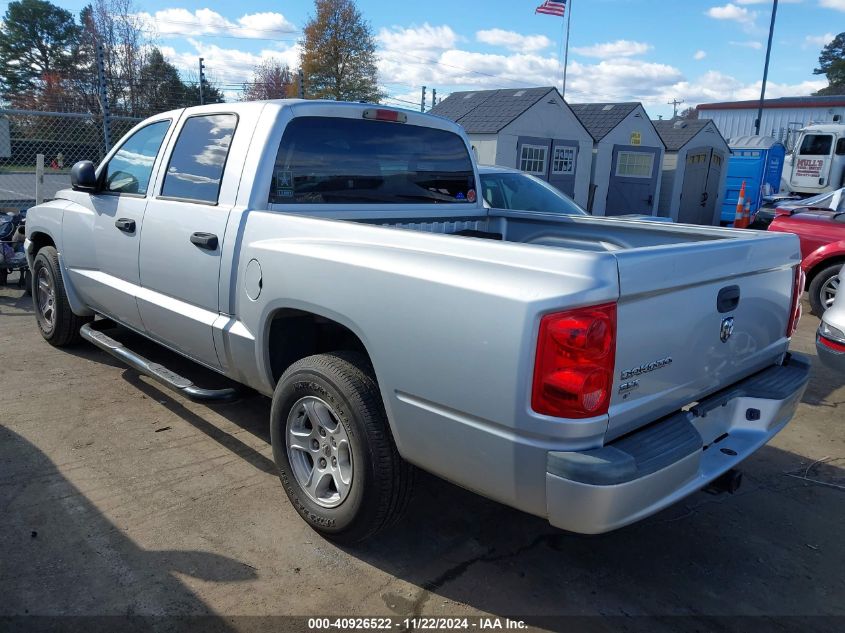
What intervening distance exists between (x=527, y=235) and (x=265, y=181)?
6.33 feet

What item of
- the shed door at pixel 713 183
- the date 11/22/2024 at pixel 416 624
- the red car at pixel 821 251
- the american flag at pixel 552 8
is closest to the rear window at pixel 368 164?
the date 11/22/2024 at pixel 416 624

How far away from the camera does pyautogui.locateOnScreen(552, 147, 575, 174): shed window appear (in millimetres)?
15555

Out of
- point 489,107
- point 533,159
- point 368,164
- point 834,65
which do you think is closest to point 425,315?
point 368,164

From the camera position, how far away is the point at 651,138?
17.7m

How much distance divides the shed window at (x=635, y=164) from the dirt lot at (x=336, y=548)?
46.4 feet

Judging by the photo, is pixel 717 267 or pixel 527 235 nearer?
pixel 717 267

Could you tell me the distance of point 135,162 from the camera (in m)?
4.57

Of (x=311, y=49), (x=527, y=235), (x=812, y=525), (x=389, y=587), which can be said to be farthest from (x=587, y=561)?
(x=311, y=49)

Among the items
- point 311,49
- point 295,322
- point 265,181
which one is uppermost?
point 311,49

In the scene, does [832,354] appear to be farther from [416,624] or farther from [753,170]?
[753,170]

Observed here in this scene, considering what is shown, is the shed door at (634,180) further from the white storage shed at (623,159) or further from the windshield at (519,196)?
the windshield at (519,196)

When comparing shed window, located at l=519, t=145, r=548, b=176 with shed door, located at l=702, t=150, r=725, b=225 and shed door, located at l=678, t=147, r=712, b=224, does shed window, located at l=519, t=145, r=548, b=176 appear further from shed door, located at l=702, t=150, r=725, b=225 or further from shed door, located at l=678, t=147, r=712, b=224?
shed door, located at l=702, t=150, r=725, b=225

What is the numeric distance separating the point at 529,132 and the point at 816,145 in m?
13.2

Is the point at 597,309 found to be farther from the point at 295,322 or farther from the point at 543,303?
the point at 295,322
